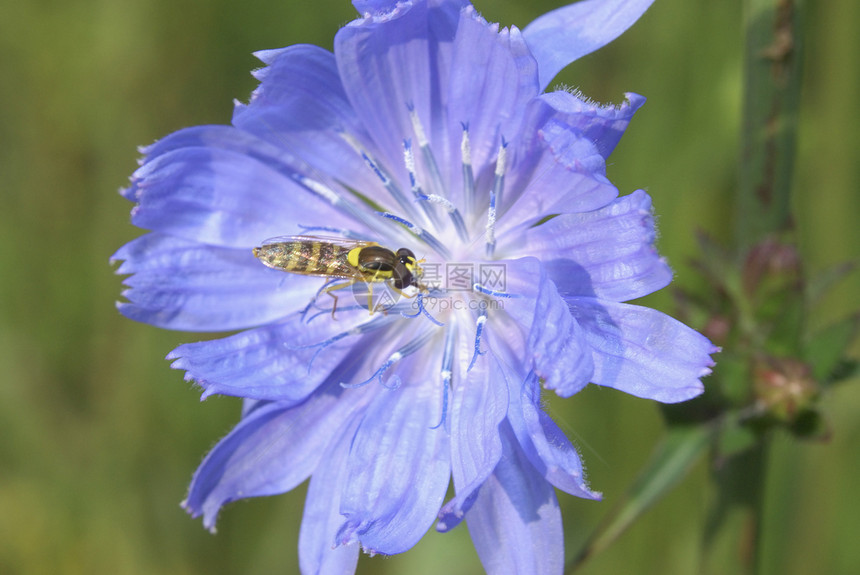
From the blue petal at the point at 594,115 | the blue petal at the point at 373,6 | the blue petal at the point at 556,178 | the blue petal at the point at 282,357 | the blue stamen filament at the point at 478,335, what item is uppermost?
the blue petal at the point at 373,6

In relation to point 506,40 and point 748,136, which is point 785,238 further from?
point 506,40

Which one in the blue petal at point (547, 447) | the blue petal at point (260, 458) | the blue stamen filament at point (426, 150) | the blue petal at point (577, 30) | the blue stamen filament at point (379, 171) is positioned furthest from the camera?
the blue stamen filament at point (379, 171)

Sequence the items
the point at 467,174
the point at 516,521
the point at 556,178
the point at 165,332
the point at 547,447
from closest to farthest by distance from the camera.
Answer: the point at 547,447
the point at 556,178
the point at 516,521
the point at 467,174
the point at 165,332

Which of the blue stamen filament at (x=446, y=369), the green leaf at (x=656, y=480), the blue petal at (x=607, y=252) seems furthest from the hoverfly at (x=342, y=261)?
the green leaf at (x=656, y=480)

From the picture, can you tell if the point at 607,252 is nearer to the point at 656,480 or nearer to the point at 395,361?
the point at 656,480

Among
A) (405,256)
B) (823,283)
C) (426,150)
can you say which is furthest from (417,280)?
(823,283)

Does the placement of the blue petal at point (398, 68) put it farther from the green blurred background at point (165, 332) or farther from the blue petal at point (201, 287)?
the green blurred background at point (165, 332)

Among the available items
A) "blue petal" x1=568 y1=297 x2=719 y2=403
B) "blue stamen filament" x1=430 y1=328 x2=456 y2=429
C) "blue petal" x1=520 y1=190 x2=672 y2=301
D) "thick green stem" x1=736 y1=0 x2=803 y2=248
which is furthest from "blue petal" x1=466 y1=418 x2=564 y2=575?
"thick green stem" x1=736 y1=0 x2=803 y2=248
